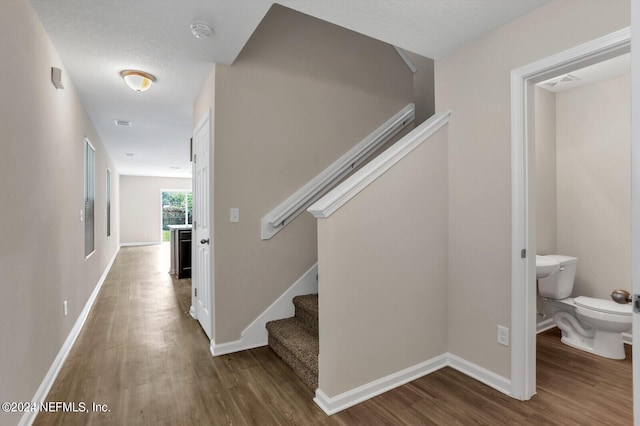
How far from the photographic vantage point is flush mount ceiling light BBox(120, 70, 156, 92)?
288 cm

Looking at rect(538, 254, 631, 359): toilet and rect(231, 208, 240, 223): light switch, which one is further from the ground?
rect(231, 208, 240, 223): light switch

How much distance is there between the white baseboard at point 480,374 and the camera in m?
2.06

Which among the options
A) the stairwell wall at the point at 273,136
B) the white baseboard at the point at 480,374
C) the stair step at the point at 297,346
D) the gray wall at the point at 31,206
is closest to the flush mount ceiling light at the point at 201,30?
the stairwell wall at the point at 273,136

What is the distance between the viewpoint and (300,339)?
2457 mm

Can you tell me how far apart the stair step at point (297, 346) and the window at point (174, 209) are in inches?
392

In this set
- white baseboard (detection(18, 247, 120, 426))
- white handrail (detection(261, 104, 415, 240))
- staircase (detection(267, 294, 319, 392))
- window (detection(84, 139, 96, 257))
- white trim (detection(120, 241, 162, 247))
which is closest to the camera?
white baseboard (detection(18, 247, 120, 426))

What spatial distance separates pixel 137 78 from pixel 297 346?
103 inches

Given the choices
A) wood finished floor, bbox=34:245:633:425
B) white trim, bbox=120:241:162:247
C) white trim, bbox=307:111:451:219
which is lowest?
wood finished floor, bbox=34:245:633:425

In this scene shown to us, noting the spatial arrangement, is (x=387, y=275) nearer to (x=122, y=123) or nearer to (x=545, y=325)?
(x=545, y=325)

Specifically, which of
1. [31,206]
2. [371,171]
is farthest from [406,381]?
[31,206]

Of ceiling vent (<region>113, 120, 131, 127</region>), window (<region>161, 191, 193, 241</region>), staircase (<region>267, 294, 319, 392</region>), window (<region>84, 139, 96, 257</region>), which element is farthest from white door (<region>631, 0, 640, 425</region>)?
window (<region>161, 191, 193, 241</region>)

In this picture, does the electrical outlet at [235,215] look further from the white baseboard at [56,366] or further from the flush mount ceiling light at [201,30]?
the white baseboard at [56,366]

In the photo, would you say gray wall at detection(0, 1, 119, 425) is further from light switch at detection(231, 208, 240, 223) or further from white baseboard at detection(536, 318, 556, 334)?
white baseboard at detection(536, 318, 556, 334)

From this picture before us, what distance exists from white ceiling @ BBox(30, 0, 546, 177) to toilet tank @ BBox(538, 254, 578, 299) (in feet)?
7.16
